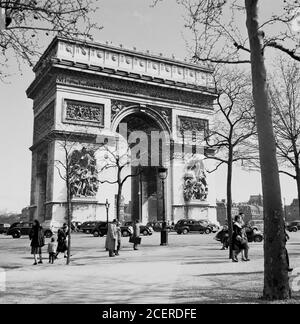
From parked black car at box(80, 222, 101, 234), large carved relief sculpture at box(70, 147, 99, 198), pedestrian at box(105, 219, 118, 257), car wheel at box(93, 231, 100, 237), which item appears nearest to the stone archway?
large carved relief sculpture at box(70, 147, 99, 198)

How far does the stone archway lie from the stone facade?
0.11 m

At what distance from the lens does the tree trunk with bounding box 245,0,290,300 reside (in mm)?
7395

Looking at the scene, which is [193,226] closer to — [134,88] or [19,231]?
[134,88]

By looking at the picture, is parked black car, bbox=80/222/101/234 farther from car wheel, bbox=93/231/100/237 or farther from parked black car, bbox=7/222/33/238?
parked black car, bbox=7/222/33/238

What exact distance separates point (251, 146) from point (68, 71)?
21.1 metres

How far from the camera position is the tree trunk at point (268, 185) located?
24.3ft

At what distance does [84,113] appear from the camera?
130 ft

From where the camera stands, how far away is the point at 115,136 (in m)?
40.5

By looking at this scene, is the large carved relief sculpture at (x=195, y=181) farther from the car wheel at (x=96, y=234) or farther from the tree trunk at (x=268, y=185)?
the tree trunk at (x=268, y=185)

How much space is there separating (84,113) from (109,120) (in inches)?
97.4

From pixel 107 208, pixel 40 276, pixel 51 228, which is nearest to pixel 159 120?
pixel 107 208

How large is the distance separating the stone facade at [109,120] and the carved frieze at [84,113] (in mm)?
87

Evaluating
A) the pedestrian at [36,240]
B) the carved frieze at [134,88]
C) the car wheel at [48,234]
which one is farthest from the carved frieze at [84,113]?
the pedestrian at [36,240]
